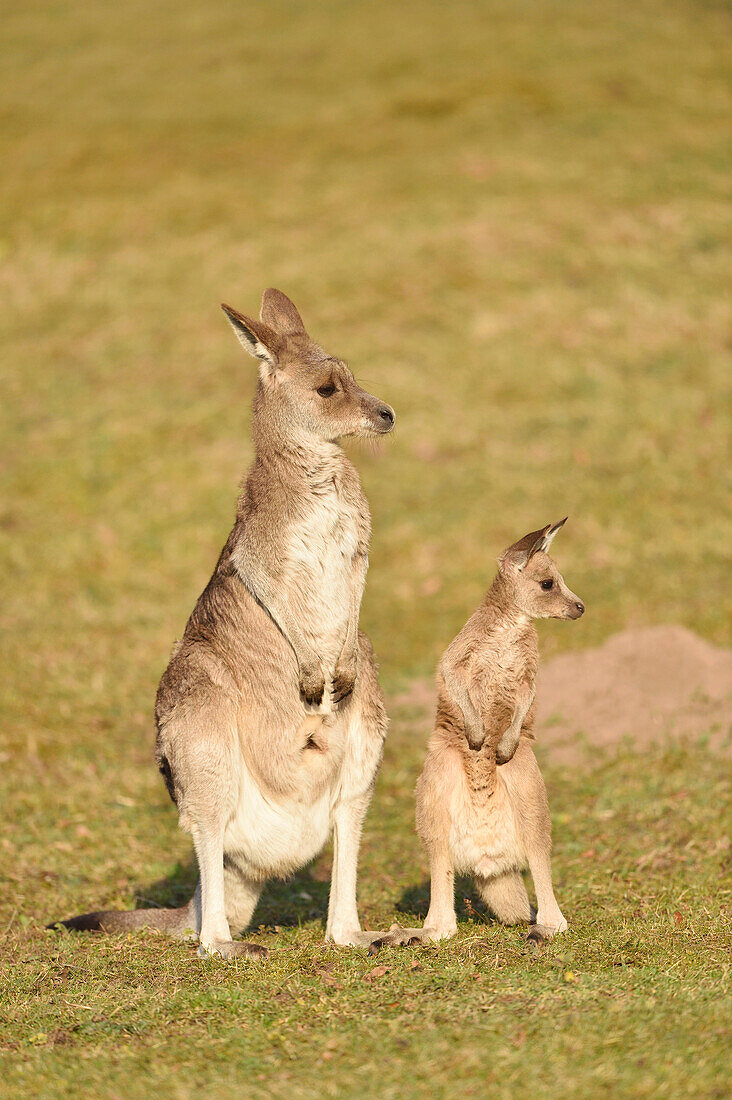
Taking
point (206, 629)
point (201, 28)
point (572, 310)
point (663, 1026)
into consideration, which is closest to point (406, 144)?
point (572, 310)

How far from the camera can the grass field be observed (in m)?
4.21

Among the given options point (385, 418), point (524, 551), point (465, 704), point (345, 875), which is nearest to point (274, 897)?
point (345, 875)

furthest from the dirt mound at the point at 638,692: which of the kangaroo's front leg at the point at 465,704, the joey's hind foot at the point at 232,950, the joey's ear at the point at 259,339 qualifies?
the joey's ear at the point at 259,339

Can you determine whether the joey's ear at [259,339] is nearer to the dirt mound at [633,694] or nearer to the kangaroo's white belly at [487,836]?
the kangaroo's white belly at [487,836]

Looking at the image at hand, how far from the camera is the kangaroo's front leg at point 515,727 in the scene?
496 centimetres

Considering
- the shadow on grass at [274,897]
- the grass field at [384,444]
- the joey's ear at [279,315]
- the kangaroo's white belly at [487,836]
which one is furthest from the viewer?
the shadow on grass at [274,897]

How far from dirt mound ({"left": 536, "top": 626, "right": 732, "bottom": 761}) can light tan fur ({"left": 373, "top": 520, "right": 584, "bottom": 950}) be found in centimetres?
365

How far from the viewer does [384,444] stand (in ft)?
48.8

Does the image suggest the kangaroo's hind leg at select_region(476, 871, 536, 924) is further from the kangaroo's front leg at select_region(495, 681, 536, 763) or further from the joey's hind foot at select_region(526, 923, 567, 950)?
the kangaroo's front leg at select_region(495, 681, 536, 763)

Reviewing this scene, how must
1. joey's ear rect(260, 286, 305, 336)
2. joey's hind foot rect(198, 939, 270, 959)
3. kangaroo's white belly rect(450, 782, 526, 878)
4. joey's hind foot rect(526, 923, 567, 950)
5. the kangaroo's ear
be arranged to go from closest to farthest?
joey's hind foot rect(526, 923, 567, 950) < joey's hind foot rect(198, 939, 270, 959) < kangaroo's white belly rect(450, 782, 526, 878) < the kangaroo's ear < joey's ear rect(260, 286, 305, 336)

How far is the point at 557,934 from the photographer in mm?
4879

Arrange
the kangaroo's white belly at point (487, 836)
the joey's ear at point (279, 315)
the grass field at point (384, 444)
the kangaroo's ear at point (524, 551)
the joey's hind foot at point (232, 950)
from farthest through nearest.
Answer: the joey's ear at point (279, 315) < the kangaroo's ear at point (524, 551) < the kangaroo's white belly at point (487, 836) < the joey's hind foot at point (232, 950) < the grass field at point (384, 444)

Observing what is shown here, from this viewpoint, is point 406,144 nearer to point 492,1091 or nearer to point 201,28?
point 201,28

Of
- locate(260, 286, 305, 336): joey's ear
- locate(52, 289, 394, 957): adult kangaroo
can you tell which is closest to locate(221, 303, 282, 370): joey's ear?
locate(52, 289, 394, 957): adult kangaroo
